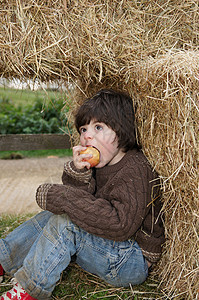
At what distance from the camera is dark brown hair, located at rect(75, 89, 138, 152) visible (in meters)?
1.88

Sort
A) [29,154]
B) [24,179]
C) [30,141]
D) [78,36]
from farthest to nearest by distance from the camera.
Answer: [29,154] → [24,179] → [30,141] → [78,36]

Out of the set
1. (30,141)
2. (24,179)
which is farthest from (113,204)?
(24,179)

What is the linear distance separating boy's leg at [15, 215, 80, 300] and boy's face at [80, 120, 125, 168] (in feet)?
1.42

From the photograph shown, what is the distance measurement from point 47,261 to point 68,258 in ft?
0.37

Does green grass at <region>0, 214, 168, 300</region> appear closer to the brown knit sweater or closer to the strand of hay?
the brown knit sweater

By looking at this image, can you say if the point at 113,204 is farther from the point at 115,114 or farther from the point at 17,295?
the point at 17,295

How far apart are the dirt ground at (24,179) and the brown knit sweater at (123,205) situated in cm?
161

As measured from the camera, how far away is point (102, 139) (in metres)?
1.87

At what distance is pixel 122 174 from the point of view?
175 cm

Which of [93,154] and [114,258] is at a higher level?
[93,154]

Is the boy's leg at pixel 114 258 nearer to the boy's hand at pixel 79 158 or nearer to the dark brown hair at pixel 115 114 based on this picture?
the boy's hand at pixel 79 158

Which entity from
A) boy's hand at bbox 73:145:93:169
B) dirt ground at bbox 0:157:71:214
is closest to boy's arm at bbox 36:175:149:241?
boy's hand at bbox 73:145:93:169

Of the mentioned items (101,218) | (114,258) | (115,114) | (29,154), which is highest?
(115,114)

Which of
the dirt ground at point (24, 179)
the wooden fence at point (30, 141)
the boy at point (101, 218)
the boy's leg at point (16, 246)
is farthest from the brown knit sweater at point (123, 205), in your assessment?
the wooden fence at point (30, 141)
